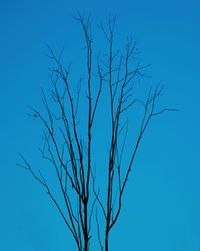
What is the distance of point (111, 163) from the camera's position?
1.77 meters

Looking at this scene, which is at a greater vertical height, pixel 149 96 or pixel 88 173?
pixel 149 96

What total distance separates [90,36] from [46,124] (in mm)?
580

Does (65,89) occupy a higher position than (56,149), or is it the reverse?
(65,89)

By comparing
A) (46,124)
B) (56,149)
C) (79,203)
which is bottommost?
(79,203)

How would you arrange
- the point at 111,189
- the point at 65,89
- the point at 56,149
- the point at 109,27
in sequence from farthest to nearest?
1. the point at 109,27
2. the point at 65,89
3. the point at 56,149
4. the point at 111,189

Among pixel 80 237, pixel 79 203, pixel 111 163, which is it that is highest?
pixel 111 163

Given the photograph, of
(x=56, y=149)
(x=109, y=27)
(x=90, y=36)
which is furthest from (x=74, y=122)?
(x=109, y=27)

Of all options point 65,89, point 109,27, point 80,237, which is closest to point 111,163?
point 80,237

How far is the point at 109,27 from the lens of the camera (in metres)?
2.16

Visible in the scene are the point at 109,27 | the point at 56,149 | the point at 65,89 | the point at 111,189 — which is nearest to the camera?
the point at 111,189

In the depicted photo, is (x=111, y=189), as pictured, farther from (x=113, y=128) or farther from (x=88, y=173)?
(x=113, y=128)

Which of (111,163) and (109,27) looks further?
(109,27)

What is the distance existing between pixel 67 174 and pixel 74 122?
276mm

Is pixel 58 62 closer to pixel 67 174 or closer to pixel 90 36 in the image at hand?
pixel 90 36
